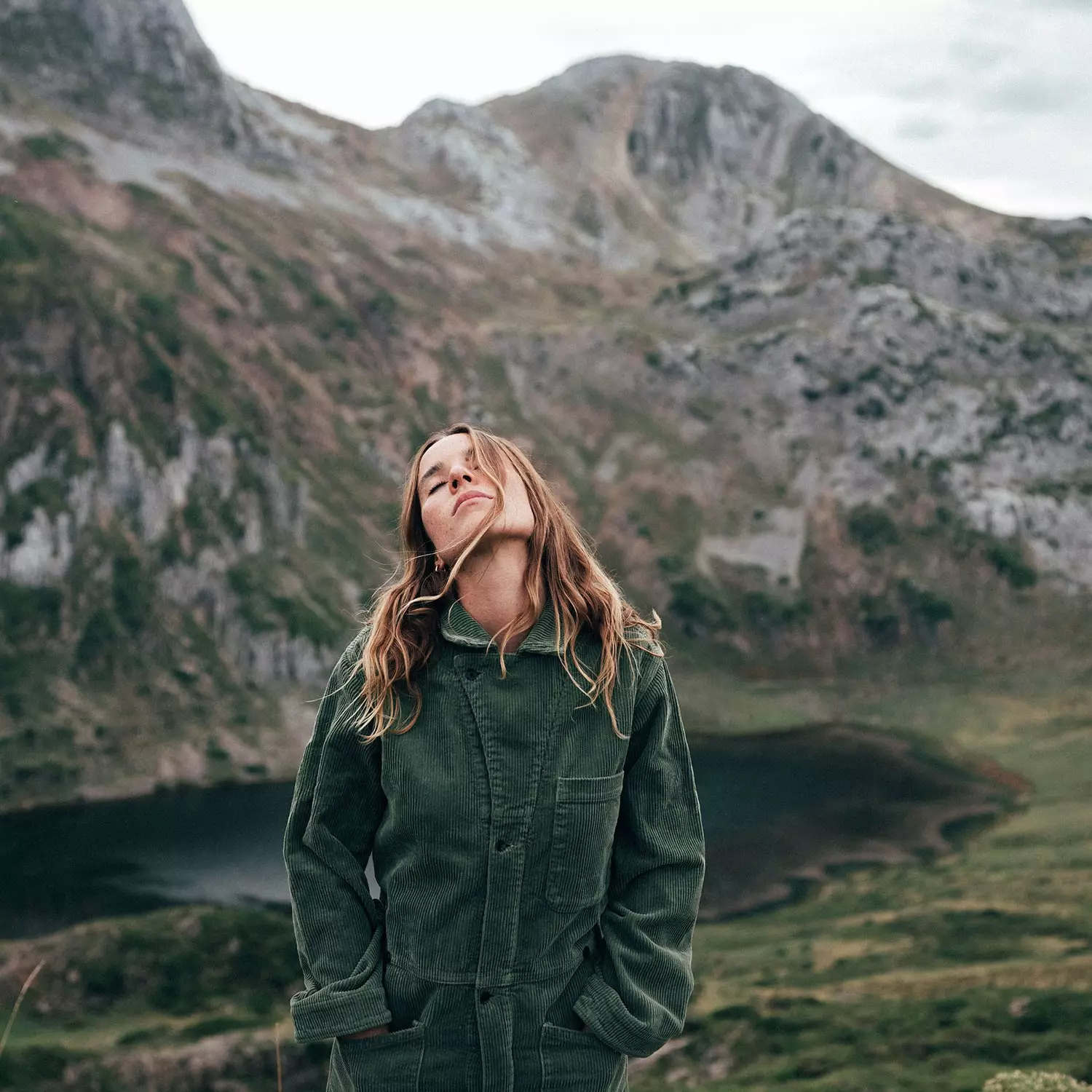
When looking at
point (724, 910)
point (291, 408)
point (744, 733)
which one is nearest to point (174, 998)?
point (724, 910)

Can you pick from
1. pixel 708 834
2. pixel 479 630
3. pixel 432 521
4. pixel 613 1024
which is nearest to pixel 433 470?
pixel 432 521

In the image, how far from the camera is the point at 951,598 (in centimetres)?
8594

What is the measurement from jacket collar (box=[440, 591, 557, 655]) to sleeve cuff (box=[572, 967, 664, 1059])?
4.76 feet

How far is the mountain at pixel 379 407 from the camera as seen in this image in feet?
221

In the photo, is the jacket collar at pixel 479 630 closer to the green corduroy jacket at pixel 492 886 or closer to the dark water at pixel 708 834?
the green corduroy jacket at pixel 492 886

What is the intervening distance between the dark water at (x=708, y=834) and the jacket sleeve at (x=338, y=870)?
140 ft

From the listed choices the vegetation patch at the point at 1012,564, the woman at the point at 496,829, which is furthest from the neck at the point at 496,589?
the vegetation patch at the point at 1012,564

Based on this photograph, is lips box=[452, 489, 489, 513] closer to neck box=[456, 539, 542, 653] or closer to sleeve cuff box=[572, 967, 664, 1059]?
neck box=[456, 539, 542, 653]

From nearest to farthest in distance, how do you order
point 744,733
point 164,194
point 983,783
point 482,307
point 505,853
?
point 505,853, point 983,783, point 744,733, point 164,194, point 482,307

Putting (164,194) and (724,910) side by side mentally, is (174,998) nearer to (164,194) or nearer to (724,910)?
(724,910)

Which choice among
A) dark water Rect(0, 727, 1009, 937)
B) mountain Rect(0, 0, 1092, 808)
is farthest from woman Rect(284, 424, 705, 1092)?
mountain Rect(0, 0, 1092, 808)

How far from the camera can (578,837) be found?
5.11 m

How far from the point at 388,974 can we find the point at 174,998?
36825 mm

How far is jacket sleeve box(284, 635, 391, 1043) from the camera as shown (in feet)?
16.4
